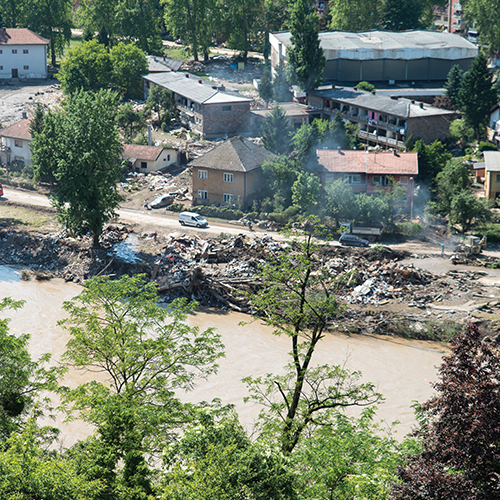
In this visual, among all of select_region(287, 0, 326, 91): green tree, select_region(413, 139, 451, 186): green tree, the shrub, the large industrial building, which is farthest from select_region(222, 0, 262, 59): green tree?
the shrub

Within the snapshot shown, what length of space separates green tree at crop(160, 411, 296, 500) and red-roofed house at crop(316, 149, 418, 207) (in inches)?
1528

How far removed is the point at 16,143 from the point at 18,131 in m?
1.17

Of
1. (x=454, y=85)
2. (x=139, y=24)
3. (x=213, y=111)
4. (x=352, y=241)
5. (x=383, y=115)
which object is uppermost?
(x=139, y=24)

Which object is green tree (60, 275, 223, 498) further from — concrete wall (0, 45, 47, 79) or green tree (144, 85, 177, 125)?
concrete wall (0, 45, 47, 79)

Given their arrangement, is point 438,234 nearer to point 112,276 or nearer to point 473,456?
point 112,276

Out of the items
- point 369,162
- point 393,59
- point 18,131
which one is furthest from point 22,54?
point 369,162

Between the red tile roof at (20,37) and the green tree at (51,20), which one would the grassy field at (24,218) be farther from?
the green tree at (51,20)

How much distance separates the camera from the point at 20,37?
82.2 m

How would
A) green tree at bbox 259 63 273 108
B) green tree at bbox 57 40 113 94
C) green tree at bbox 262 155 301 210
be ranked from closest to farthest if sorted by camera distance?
green tree at bbox 262 155 301 210 < green tree at bbox 259 63 273 108 < green tree at bbox 57 40 113 94

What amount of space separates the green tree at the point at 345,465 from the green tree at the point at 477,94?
2011 inches

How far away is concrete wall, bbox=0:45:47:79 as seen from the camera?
8100 cm

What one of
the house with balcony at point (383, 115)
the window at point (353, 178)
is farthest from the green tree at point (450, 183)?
the house with balcony at point (383, 115)

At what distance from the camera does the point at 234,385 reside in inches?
1206

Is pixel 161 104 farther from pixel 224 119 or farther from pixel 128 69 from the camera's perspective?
pixel 128 69
